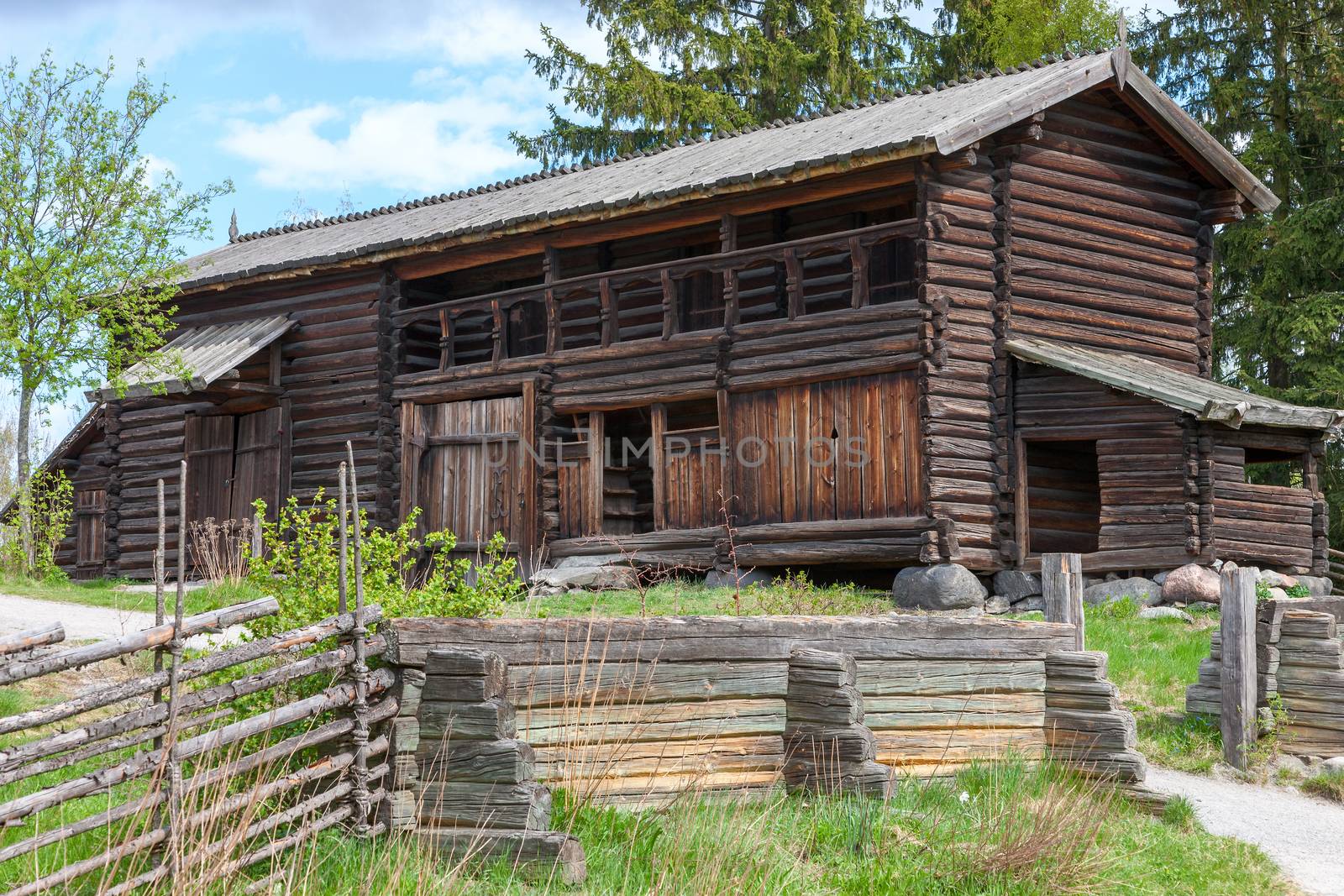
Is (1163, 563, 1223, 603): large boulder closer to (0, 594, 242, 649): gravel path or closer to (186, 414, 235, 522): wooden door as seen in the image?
(0, 594, 242, 649): gravel path

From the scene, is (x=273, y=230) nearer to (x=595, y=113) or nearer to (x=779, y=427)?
(x=595, y=113)

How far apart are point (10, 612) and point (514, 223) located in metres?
7.38

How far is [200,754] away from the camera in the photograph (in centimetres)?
585

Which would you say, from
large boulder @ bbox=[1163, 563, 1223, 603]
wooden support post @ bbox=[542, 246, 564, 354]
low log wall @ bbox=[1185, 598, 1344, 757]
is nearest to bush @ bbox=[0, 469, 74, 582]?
wooden support post @ bbox=[542, 246, 564, 354]

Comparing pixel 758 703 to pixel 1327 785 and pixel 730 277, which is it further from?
pixel 730 277

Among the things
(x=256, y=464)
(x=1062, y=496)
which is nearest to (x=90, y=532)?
(x=256, y=464)

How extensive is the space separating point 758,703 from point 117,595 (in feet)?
40.1

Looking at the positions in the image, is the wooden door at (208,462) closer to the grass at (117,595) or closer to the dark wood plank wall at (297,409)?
the dark wood plank wall at (297,409)

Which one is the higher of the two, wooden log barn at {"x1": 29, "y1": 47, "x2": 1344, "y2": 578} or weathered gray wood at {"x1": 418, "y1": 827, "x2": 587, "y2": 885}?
wooden log barn at {"x1": 29, "y1": 47, "x2": 1344, "y2": 578}

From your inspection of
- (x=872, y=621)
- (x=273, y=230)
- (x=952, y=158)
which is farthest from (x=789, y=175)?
(x=273, y=230)

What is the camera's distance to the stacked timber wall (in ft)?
22.1

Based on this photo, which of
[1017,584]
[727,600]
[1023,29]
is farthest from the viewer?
[1023,29]

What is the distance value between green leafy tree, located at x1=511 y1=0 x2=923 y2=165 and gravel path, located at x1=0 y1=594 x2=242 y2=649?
16.8 metres

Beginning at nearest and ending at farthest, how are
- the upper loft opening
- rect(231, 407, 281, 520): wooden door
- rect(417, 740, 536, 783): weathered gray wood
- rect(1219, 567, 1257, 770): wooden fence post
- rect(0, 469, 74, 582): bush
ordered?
rect(417, 740, 536, 783): weathered gray wood → rect(1219, 567, 1257, 770): wooden fence post → the upper loft opening → rect(0, 469, 74, 582): bush → rect(231, 407, 281, 520): wooden door
